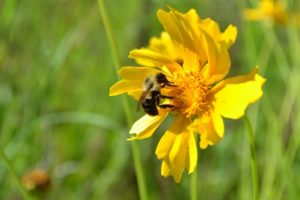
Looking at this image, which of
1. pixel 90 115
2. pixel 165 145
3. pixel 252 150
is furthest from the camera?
pixel 90 115

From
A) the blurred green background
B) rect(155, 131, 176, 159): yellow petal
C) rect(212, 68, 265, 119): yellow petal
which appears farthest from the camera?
the blurred green background

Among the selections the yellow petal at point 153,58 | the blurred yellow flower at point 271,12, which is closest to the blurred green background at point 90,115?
the blurred yellow flower at point 271,12

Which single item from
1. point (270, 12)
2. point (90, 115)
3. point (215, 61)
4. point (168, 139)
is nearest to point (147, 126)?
point (168, 139)

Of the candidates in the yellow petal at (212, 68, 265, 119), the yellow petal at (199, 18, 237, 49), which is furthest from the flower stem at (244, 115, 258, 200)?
the yellow petal at (199, 18, 237, 49)

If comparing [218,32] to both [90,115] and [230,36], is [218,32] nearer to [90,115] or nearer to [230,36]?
[230,36]

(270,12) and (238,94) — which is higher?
(238,94)

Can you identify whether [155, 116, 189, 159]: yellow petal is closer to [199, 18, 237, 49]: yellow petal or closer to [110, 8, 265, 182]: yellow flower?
[110, 8, 265, 182]: yellow flower

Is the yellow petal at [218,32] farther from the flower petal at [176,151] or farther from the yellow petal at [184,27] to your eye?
the flower petal at [176,151]
